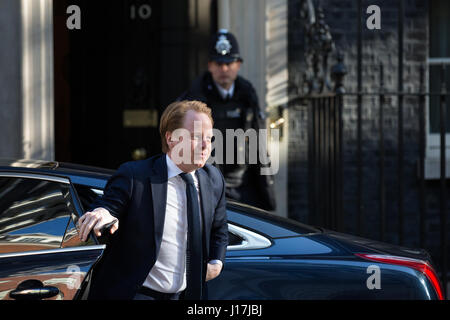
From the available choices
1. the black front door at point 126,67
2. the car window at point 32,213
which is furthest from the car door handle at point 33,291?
the black front door at point 126,67

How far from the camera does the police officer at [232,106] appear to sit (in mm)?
5281

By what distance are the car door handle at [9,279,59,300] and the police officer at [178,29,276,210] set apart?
2.43 metres

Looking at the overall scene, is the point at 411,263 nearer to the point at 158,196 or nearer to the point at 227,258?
the point at 227,258

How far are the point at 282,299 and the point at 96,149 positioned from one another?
4.70 meters

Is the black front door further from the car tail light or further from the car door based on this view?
the car tail light

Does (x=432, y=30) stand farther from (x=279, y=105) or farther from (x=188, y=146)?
(x=188, y=146)

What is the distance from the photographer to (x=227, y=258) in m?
3.20

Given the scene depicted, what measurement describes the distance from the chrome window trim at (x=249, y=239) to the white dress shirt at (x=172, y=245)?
55cm

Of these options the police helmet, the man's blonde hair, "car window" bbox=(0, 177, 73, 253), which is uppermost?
the police helmet

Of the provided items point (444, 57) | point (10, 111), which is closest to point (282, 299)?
point (10, 111)

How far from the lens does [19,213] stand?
10.4ft

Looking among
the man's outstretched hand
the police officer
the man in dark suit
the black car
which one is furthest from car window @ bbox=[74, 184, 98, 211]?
the police officer

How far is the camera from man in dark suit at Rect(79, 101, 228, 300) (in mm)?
2635

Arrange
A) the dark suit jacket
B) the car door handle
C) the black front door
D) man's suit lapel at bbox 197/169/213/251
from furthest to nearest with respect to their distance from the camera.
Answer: the black front door < the car door handle < man's suit lapel at bbox 197/169/213/251 < the dark suit jacket
